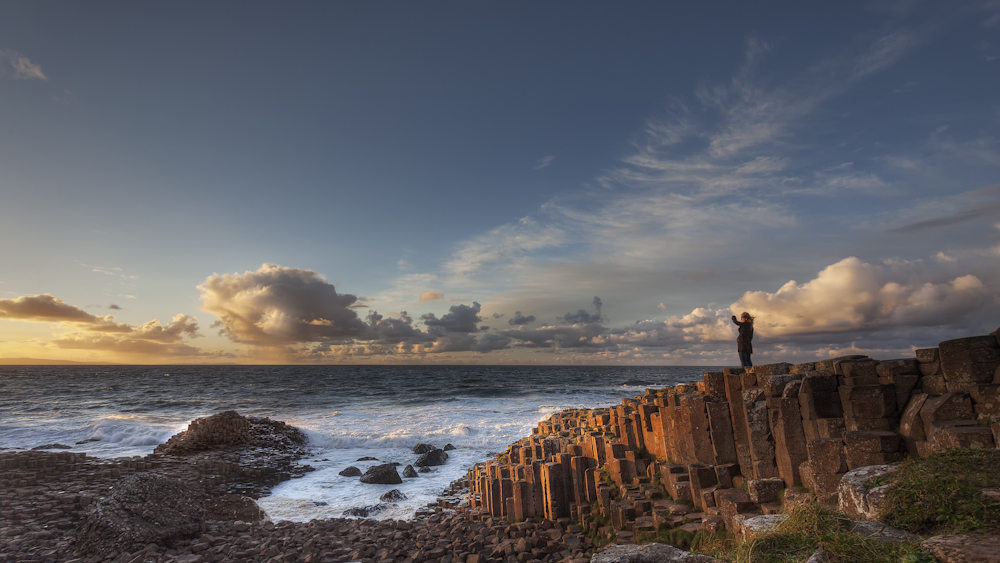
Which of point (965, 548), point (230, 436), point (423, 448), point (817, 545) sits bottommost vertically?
point (423, 448)

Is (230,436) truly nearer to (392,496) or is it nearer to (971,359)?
(392,496)

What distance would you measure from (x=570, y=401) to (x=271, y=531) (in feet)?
103

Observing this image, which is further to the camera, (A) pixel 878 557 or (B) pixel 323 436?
(B) pixel 323 436

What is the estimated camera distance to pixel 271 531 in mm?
10352

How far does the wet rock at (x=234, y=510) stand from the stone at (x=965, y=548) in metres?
12.9

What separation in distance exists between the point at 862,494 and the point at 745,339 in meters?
7.17

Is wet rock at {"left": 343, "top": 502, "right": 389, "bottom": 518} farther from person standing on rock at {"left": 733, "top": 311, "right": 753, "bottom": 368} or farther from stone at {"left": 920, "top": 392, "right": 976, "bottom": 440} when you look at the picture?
stone at {"left": 920, "top": 392, "right": 976, "bottom": 440}

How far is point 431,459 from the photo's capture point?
1778 cm

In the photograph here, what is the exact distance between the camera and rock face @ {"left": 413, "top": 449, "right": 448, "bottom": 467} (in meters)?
17.6

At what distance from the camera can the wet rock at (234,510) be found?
37.3 feet

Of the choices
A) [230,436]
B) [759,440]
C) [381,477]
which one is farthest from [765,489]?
[230,436]

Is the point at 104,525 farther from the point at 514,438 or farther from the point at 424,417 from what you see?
the point at 424,417

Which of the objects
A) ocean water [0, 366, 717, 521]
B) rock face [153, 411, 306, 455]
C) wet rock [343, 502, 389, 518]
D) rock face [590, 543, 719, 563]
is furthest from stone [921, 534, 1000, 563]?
rock face [153, 411, 306, 455]

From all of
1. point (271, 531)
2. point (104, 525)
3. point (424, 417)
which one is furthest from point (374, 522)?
point (424, 417)
